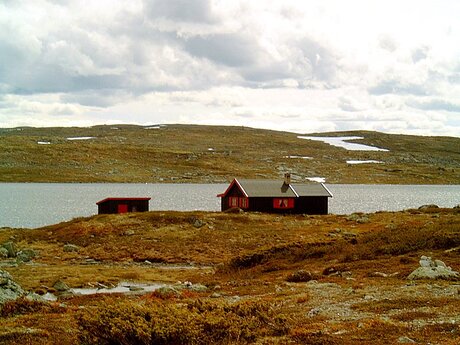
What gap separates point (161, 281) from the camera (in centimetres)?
3941

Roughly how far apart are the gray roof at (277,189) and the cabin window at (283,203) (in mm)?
683

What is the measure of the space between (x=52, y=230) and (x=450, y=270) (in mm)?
47054

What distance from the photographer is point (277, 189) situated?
260 feet

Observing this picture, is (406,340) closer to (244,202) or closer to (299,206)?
(244,202)

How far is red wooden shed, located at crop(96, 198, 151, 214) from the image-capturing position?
74.7 metres

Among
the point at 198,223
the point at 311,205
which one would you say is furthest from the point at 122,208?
the point at 311,205

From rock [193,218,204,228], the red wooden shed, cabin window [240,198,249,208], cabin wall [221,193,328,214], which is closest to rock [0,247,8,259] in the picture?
rock [193,218,204,228]

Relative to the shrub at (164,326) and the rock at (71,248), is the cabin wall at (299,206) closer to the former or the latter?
the rock at (71,248)

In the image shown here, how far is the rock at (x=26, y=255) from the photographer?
4860cm

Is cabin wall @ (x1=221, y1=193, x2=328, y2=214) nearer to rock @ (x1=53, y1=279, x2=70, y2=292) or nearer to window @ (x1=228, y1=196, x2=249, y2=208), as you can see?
window @ (x1=228, y1=196, x2=249, y2=208)

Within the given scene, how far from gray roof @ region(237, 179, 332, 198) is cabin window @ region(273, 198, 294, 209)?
68 cm

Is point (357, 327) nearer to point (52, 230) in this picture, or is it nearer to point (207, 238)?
point (207, 238)

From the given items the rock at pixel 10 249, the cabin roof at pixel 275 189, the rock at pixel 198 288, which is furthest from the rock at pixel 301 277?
the cabin roof at pixel 275 189

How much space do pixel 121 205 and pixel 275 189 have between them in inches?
871
